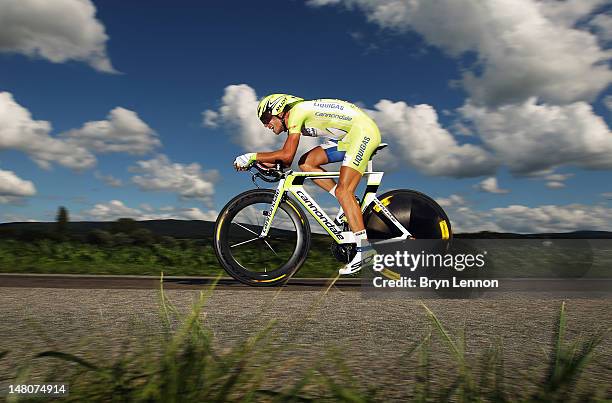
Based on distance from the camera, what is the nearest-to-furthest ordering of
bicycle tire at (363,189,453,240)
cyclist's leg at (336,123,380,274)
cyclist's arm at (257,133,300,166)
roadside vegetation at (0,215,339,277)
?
cyclist's arm at (257,133,300,166) → cyclist's leg at (336,123,380,274) → bicycle tire at (363,189,453,240) → roadside vegetation at (0,215,339,277)

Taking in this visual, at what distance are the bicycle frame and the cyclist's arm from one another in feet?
0.89

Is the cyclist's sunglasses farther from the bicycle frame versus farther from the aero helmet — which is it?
the bicycle frame

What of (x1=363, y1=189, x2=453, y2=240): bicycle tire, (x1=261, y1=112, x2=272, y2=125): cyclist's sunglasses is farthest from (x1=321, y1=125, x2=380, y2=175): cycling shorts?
(x1=261, y1=112, x2=272, y2=125): cyclist's sunglasses

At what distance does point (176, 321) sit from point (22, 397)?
4.76ft

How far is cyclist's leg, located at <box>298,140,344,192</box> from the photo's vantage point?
6381mm

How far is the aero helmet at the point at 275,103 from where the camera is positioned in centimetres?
601

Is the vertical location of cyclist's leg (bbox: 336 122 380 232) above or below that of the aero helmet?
below

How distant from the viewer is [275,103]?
6.03 m

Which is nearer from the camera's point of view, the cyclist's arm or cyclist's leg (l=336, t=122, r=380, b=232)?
the cyclist's arm

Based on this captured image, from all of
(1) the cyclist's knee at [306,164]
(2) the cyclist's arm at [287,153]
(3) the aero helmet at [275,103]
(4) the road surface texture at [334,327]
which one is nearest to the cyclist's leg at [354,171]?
(1) the cyclist's knee at [306,164]

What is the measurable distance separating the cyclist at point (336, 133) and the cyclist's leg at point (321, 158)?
167mm

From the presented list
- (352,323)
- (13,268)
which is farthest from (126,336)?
(13,268)

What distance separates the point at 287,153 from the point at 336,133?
0.57m

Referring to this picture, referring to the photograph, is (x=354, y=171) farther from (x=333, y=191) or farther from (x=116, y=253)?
(x=116, y=253)
